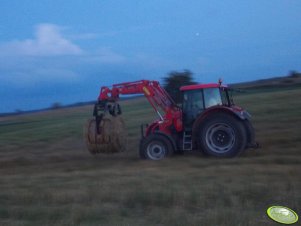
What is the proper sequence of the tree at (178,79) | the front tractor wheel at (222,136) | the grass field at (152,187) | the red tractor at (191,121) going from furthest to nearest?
the tree at (178,79)
the red tractor at (191,121)
the front tractor wheel at (222,136)
the grass field at (152,187)

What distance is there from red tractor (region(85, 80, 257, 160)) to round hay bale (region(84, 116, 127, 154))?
129 millimetres

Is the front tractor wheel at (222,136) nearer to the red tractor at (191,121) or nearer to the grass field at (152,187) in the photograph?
the red tractor at (191,121)

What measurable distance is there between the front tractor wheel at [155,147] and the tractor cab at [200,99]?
82 cm

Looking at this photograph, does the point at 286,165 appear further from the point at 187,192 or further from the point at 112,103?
the point at 112,103

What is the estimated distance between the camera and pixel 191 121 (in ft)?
56.5

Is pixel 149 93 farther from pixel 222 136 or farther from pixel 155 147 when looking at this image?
pixel 222 136

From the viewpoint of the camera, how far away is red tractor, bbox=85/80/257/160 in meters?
16.6

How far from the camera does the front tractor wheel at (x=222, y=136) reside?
16.5 m

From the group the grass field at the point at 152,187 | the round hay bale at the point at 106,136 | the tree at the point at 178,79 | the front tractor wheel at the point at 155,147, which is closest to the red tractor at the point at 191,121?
the front tractor wheel at the point at 155,147

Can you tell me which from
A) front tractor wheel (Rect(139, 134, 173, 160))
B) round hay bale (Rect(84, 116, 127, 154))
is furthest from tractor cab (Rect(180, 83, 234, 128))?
round hay bale (Rect(84, 116, 127, 154))

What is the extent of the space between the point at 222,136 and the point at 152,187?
562 cm

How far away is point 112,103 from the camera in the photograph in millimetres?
18359

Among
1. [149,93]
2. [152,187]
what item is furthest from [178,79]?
[152,187]

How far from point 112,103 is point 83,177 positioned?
15.9 ft
